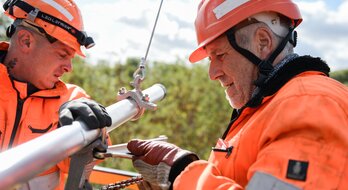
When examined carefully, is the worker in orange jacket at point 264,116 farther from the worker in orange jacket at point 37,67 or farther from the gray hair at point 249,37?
the worker in orange jacket at point 37,67

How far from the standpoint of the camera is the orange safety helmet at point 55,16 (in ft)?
11.1

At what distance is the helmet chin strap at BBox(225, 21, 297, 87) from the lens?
7.12 feet

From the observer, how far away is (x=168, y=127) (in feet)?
40.1

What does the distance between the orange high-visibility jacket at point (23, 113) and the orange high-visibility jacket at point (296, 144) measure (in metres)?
1.45

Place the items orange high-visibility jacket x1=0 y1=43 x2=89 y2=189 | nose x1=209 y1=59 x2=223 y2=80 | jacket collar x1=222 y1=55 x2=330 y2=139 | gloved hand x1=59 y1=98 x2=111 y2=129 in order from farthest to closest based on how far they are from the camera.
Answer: orange high-visibility jacket x1=0 y1=43 x2=89 y2=189
nose x1=209 y1=59 x2=223 y2=80
jacket collar x1=222 y1=55 x2=330 y2=139
gloved hand x1=59 y1=98 x2=111 y2=129

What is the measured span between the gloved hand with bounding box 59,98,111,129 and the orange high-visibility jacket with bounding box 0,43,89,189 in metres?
1.34

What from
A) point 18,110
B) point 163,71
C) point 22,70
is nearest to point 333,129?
point 18,110

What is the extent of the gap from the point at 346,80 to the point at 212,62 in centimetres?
2682

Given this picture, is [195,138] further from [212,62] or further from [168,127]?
[212,62]

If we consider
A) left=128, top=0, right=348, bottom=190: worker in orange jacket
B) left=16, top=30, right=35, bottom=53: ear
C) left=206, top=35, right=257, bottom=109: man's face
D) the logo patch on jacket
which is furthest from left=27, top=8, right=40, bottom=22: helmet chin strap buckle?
the logo patch on jacket

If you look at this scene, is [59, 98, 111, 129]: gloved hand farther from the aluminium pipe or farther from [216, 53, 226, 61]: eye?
[216, 53, 226, 61]: eye

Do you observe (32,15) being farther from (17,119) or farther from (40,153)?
(40,153)

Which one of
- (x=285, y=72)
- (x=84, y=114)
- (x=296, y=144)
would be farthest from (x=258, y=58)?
(x=84, y=114)

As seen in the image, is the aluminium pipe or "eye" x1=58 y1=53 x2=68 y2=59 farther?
"eye" x1=58 y1=53 x2=68 y2=59
